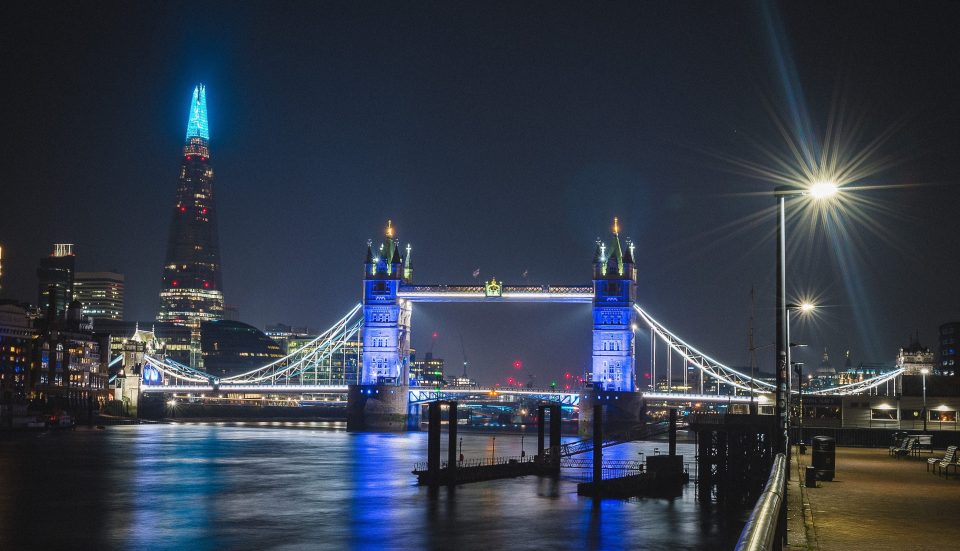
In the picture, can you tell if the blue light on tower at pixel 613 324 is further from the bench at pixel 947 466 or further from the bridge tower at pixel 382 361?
the bench at pixel 947 466

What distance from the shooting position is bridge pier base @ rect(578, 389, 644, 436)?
426ft

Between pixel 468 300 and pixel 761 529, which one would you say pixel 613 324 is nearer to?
pixel 468 300

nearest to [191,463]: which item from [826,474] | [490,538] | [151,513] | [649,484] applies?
[151,513]

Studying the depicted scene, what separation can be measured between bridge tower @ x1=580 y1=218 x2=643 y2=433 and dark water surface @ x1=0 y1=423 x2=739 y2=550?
3373 centimetres

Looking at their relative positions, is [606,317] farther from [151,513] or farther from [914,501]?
[914,501]

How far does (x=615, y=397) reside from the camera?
132 m

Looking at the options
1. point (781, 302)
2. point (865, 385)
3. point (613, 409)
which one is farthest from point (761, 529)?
point (613, 409)

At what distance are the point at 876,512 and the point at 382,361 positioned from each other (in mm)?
121393

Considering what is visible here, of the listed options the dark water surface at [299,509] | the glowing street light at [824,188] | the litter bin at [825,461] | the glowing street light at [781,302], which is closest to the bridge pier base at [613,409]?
the dark water surface at [299,509]

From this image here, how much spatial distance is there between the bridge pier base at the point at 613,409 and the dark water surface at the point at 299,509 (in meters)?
31.4

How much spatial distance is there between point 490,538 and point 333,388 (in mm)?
99970

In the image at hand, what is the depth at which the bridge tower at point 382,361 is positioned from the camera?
141500 millimetres

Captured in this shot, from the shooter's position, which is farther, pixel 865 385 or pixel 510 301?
pixel 510 301

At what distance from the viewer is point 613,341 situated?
13638cm
